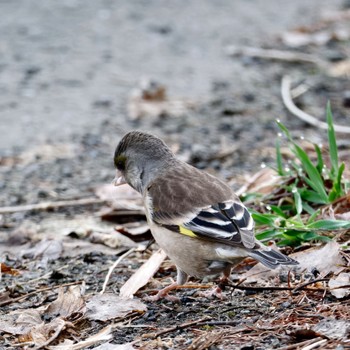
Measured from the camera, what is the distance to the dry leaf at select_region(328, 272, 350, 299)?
5008 millimetres

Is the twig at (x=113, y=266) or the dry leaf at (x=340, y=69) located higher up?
the twig at (x=113, y=266)

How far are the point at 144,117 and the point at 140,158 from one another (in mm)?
4241

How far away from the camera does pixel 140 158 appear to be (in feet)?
20.9

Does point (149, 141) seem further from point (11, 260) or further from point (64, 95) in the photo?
point (64, 95)

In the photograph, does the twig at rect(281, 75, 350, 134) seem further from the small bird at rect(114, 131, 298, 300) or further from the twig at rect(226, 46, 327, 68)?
the small bird at rect(114, 131, 298, 300)

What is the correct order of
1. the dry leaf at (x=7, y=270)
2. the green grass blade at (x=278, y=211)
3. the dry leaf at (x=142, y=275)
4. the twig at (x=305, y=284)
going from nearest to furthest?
the twig at (x=305, y=284)
the dry leaf at (x=142, y=275)
the green grass blade at (x=278, y=211)
the dry leaf at (x=7, y=270)

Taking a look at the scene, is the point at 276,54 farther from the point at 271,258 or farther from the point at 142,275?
the point at 271,258

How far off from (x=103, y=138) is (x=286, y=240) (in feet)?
14.2

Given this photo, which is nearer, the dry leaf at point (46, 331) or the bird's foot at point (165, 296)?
the dry leaf at point (46, 331)

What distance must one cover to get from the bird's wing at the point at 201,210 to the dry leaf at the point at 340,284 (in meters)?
0.50

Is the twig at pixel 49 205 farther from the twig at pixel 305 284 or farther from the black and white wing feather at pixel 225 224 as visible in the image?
the twig at pixel 305 284

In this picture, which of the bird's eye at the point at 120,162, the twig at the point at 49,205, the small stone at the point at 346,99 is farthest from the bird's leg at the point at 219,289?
the small stone at the point at 346,99

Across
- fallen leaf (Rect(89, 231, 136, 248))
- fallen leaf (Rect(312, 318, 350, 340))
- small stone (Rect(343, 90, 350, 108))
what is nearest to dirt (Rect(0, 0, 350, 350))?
small stone (Rect(343, 90, 350, 108))

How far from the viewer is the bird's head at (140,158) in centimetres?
627
